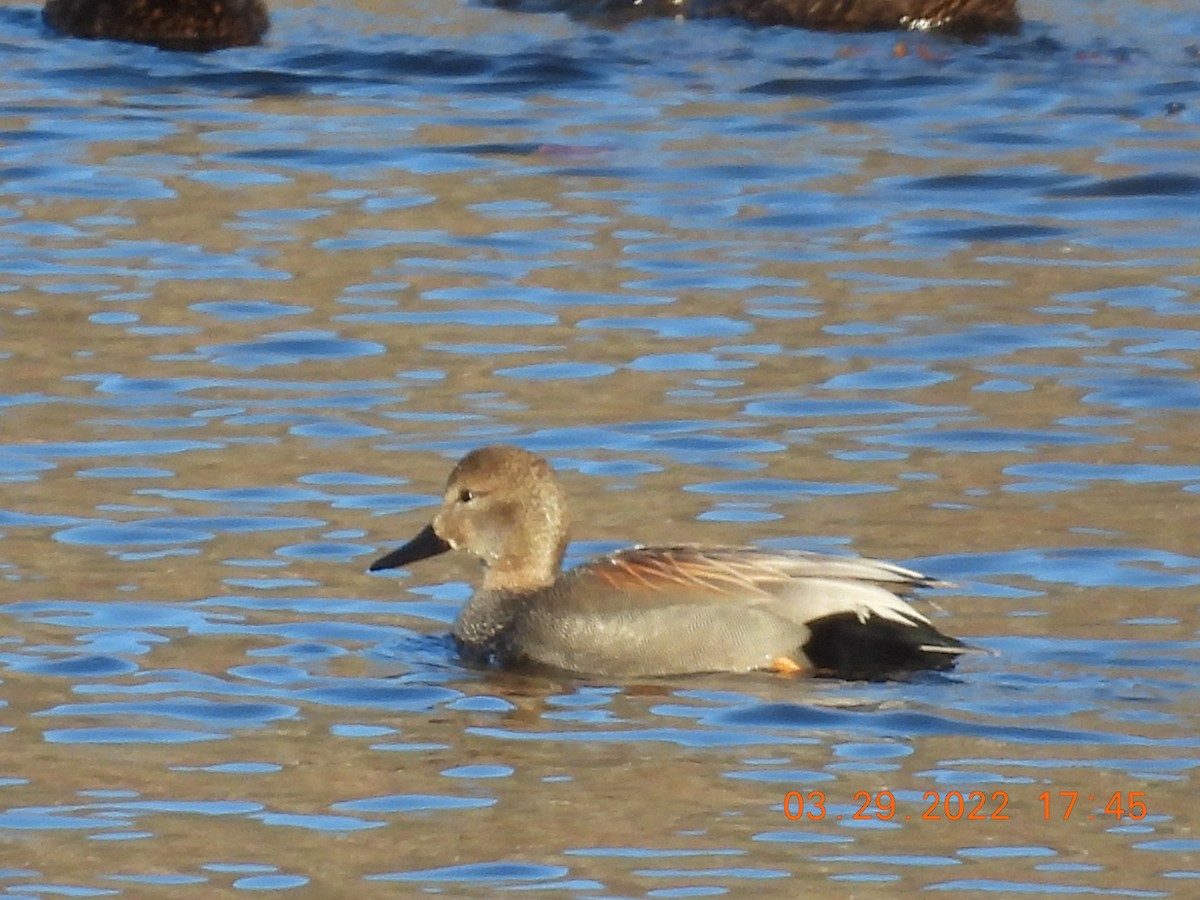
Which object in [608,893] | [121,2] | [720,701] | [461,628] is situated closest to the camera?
[608,893]

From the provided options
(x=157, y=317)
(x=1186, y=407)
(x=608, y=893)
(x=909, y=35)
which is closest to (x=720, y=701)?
(x=608, y=893)

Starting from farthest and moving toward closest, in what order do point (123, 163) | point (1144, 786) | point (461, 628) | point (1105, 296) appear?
1. point (123, 163)
2. point (1105, 296)
3. point (461, 628)
4. point (1144, 786)

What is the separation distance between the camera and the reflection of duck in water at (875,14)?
631 inches

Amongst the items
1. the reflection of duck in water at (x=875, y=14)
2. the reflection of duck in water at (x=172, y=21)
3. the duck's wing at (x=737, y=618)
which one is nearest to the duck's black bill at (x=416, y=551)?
the duck's wing at (x=737, y=618)

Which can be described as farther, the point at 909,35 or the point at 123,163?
the point at 909,35

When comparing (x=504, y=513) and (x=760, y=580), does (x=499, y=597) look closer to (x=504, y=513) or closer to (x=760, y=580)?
(x=504, y=513)

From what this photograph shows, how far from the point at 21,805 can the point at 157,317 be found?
4736 millimetres

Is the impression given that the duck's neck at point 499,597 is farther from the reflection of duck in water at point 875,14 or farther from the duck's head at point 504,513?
the reflection of duck in water at point 875,14

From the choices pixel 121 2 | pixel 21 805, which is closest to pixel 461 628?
pixel 21 805

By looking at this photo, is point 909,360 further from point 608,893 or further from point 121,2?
point 121,2

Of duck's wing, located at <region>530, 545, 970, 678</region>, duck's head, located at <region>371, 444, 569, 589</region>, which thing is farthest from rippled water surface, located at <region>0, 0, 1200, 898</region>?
duck's head, located at <region>371, 444, 569, 589</region>

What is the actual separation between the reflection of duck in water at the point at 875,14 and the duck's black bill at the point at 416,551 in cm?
811

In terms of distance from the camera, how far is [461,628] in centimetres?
818

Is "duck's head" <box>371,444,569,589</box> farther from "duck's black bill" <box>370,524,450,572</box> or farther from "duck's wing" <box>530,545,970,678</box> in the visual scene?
"duck's wing" <box>530,545,970,678</box>
